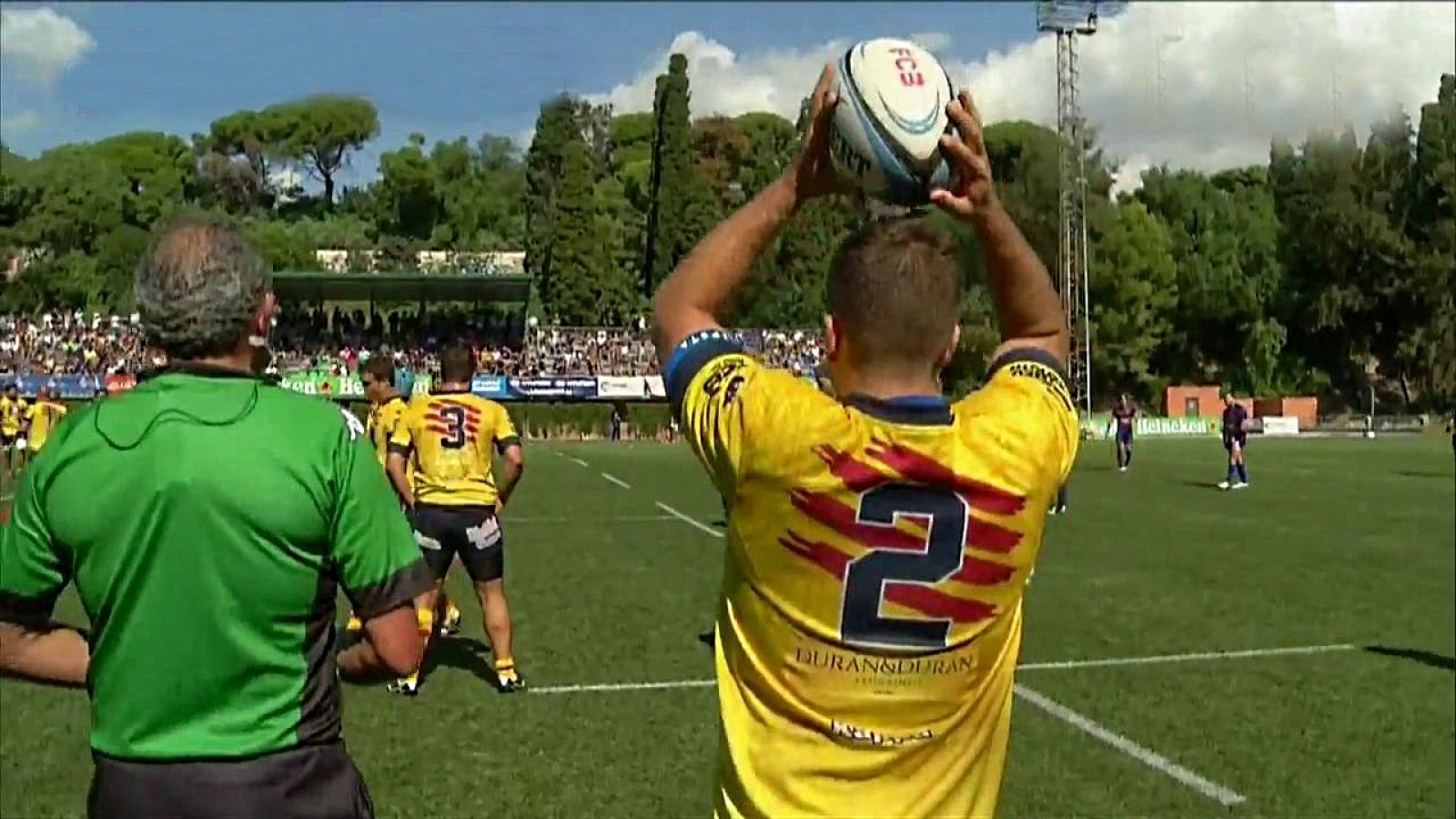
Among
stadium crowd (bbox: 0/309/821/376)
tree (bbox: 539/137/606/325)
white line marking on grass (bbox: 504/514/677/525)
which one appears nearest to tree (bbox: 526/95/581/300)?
tree (bbox: 539/137/606/325)

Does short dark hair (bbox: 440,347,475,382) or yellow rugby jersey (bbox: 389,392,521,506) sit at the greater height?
short dark hair (bbox: 440,347,475,382)

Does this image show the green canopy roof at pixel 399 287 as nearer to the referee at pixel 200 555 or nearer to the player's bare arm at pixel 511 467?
the player's bare arm at pixel 511 467

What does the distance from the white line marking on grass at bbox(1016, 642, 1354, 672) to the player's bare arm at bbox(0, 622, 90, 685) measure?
25.1 feet

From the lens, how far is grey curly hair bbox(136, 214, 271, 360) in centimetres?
296

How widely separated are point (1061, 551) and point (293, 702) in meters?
14.7

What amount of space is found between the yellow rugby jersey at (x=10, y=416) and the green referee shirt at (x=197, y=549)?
27959 mm

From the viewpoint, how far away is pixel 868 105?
2.76m

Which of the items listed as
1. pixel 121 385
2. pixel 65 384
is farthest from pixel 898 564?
pixel 65 384

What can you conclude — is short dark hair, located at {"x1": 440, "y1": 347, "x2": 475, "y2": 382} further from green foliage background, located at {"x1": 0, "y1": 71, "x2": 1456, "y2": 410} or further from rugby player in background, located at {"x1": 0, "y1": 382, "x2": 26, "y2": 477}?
green foliage background, located at {"x1": 0, "y1": 71, "x2": 1456, "y2": 410}

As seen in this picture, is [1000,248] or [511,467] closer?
[1000,248]

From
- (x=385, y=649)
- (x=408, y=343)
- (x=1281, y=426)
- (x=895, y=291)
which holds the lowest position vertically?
(x=1281, y=426)

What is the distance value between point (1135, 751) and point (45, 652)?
6.05 metres

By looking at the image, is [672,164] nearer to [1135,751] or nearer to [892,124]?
[1135,751]

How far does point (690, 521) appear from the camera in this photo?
21.4 meters
